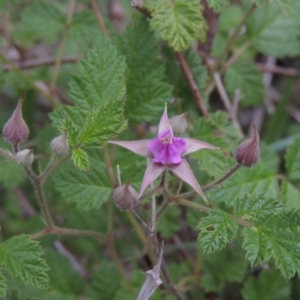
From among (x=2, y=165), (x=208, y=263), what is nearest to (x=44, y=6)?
(x=2, y=165)

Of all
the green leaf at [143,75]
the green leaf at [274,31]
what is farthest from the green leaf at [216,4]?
the green leaf at [274,31]

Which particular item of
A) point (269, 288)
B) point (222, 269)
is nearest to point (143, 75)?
point (222, 269)

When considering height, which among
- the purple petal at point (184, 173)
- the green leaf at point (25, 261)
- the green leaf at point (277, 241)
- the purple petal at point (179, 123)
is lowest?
the green leaf at point (25, 261)

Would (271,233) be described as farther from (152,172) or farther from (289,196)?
(289,196)

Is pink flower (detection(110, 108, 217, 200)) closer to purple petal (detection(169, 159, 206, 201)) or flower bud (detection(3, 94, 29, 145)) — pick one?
purple petal (detection(169, 159, 206, 201))

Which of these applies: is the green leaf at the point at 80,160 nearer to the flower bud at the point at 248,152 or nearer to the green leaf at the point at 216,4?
the flower bud at the point at 248,152

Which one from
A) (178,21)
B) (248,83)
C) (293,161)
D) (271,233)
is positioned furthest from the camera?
(248,83)

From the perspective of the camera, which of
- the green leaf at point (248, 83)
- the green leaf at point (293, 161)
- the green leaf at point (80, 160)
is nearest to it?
the green leaf at point (80, 160)

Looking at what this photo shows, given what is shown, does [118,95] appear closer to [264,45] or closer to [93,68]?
[93,68]
